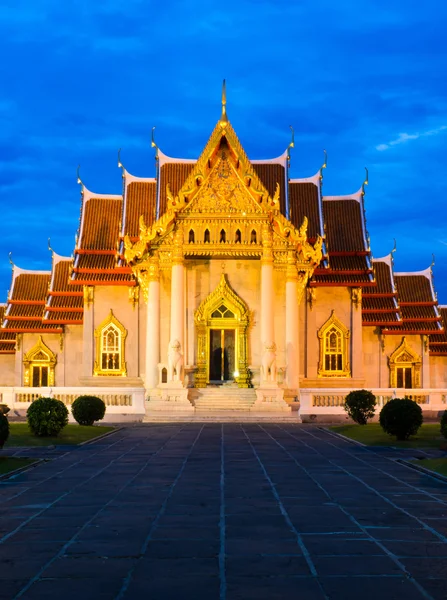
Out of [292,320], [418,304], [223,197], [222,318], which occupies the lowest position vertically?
[292,320]

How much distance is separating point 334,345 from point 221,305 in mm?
6953

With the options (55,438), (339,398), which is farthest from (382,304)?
(55,438)

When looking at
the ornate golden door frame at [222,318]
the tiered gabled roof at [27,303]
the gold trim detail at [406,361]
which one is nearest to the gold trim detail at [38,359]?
the tiered gabled roof at [27,303]

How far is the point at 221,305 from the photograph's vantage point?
1494 inches

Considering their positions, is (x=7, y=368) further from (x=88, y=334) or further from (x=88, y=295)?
(x=88, y=295)

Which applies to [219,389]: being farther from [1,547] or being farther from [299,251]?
[1,547]

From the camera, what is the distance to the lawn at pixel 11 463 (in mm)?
15562

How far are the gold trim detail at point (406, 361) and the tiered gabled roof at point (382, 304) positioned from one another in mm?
1928

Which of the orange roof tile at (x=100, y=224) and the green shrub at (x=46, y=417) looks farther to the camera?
the orange roof tile at (x=100, y=224)

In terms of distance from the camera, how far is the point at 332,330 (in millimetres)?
42031

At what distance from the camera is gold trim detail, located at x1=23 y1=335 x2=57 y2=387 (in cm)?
4553

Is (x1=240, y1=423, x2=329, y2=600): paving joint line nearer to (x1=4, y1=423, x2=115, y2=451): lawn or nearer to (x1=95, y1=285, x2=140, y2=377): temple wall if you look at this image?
(x1=4, y1=423, x2=115, y2=451): lawn

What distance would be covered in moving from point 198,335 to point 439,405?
402 inches

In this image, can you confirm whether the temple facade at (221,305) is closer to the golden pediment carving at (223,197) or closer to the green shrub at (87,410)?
the golden pediment carving at (223,197)
